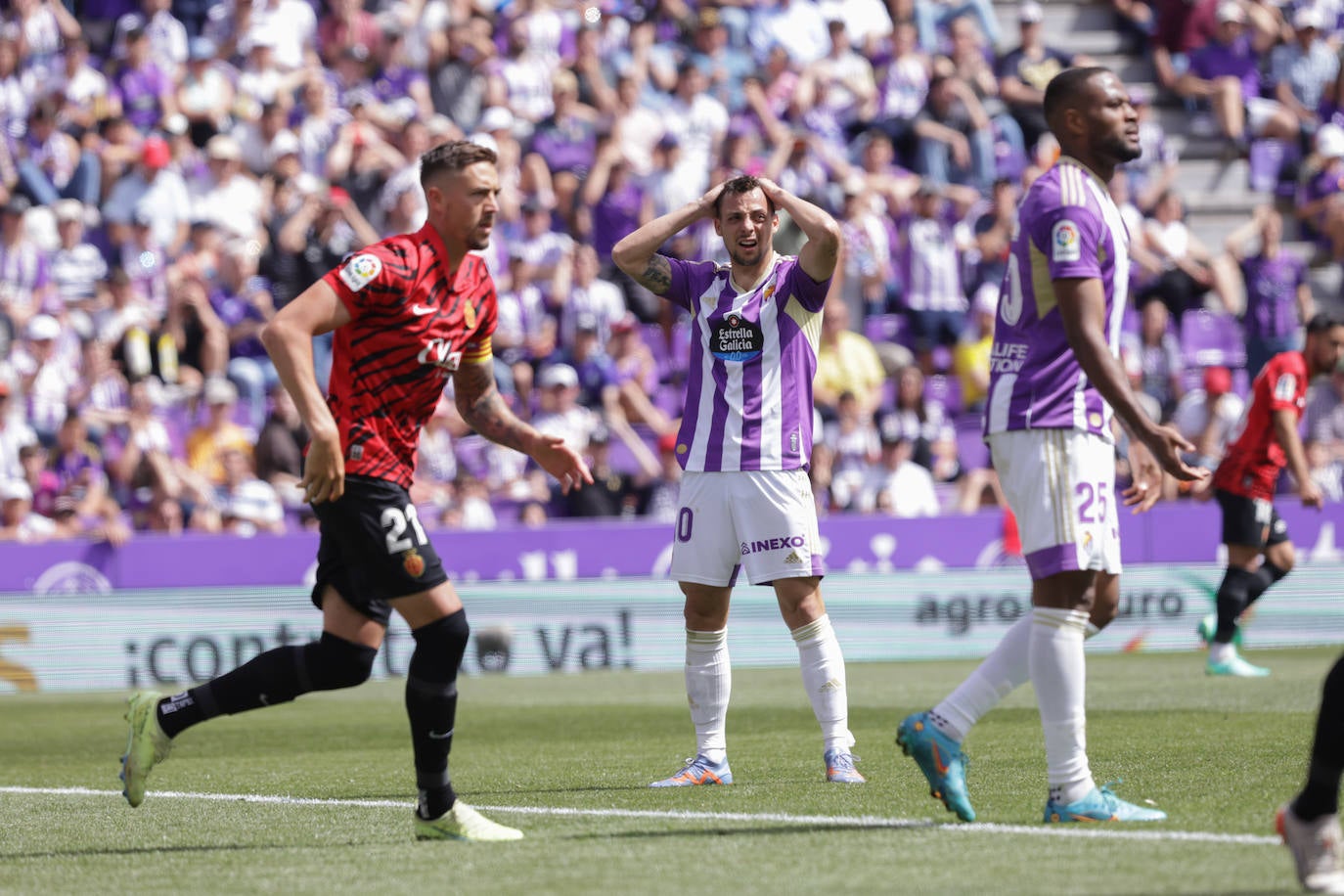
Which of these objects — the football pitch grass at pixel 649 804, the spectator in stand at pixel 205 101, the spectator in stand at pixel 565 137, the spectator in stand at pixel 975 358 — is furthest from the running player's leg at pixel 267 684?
the spectator in stand at pixel 565 137

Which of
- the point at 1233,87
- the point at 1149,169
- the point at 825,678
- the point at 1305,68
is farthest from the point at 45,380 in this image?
the point at 1305,68

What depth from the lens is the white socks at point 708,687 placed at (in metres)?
8.65

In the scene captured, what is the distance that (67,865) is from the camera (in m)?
6.50

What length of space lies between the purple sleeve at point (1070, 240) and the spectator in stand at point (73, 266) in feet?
49.5

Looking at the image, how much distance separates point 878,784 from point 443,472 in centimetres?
1125

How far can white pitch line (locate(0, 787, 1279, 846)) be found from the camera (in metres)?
6.14

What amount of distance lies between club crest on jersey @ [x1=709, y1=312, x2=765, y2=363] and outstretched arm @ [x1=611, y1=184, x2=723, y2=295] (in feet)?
1.17

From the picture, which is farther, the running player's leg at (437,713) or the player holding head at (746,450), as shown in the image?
the player holding head at (746,450)

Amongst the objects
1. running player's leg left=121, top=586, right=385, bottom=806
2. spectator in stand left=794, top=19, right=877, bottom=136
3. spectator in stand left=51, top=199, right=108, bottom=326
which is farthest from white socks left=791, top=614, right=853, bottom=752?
spectator in stand left=794, top=19, right=877, bottom=136

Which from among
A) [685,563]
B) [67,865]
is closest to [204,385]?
[685,563]

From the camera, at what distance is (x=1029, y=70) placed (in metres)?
24.9

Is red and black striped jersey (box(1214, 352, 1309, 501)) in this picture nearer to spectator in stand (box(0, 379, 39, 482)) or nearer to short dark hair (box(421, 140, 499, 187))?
short dark hair (box(421, 140, 499, 187))

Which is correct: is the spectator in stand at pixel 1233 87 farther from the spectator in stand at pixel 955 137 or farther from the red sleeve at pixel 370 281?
the red sleeve at pixel 370 281

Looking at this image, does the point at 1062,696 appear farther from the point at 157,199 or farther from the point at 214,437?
the point at 157,199
